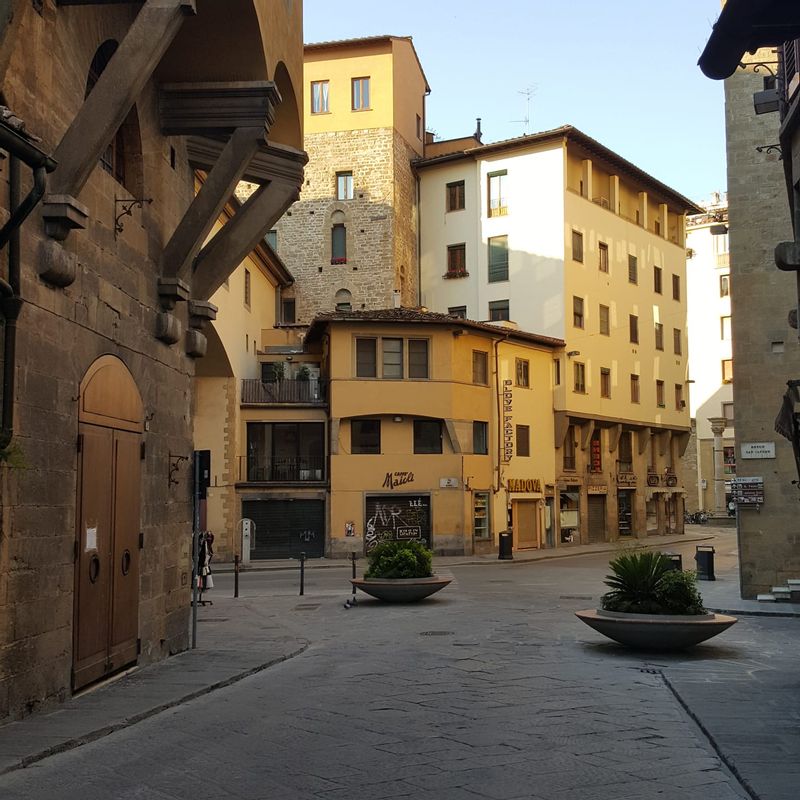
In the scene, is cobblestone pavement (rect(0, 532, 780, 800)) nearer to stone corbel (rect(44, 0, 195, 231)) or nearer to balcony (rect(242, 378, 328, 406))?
stone corbel (rect(44, 0, 195, 231))

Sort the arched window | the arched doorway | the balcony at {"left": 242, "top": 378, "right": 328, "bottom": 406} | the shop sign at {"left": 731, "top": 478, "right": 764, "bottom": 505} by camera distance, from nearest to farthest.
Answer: the arched doorway → the arched window → the shop sign at {"left": 731, "top": 478, "right": 764, "bottom": 505} → the balcony at {"left": 242, "top": 378, "right": 328, "bottom": 406}

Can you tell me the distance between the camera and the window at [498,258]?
1845 inches

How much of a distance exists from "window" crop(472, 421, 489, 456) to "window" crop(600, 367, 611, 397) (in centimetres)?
954

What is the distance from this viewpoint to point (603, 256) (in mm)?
49094

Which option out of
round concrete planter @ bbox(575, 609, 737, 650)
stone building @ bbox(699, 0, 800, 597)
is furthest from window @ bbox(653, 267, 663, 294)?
round concrete planter @ bbox(575, 609, 737, 650)

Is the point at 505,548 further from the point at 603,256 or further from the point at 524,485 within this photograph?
the point at 603,256

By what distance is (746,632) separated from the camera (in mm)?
15727

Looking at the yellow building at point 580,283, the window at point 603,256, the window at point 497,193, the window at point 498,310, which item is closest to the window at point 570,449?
the yellow building at point 580,283

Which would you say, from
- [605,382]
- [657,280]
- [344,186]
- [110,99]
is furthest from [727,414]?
[110,99]

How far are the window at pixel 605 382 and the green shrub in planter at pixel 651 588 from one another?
117ft

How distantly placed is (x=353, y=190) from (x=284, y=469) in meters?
16.4

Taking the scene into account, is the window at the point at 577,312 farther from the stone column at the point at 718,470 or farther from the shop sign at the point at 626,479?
the stone column at the point at 718,470

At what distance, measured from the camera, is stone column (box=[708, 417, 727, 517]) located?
70.9 m

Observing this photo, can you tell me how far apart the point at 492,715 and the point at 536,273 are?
38.3 metres
